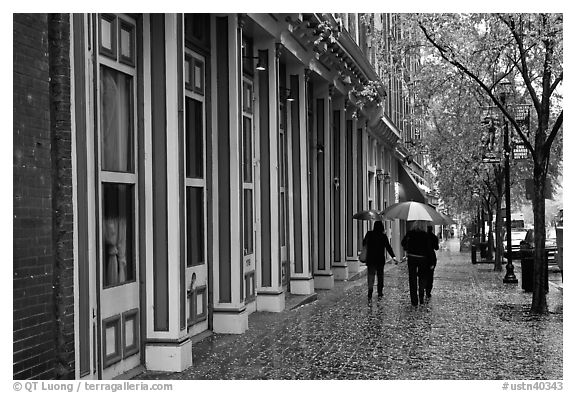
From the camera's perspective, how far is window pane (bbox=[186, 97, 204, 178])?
13008mm

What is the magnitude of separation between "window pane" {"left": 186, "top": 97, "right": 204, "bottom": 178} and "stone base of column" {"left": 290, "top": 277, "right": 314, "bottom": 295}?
281 inches

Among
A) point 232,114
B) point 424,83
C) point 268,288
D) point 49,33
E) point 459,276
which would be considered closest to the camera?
point 49,33

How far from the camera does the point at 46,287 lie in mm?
7816

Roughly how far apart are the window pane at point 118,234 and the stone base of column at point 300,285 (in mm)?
9696

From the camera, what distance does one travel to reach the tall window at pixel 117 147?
9977 millimetres

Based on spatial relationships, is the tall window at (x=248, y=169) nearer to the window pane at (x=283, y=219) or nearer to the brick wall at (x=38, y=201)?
the window pane at (x=283, y=219)

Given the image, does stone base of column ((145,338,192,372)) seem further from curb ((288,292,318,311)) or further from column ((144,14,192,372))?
curb ((288,292,318,311))

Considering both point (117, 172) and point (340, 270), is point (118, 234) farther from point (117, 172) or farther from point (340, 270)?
point (340, 270)

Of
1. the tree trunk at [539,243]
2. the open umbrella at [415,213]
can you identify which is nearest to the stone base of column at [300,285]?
the open umbrella at [415,213]

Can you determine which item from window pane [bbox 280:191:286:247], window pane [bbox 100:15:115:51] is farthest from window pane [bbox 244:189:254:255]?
window pane [bbox 100:15:115:51]

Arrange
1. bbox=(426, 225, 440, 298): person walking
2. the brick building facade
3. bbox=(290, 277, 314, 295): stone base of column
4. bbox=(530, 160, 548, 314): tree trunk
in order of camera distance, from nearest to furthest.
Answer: the brick building facade, bbox=(530, 160, 548, 314): tree trunk, bbox=(426, 225, 440, 298): person walking, bbox=(290, 277, 314, 295): stone base of column

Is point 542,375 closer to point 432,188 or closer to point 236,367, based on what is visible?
point 236,367

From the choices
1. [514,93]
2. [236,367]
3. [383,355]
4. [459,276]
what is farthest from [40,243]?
[459,276]

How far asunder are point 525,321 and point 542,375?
5.61 metres
